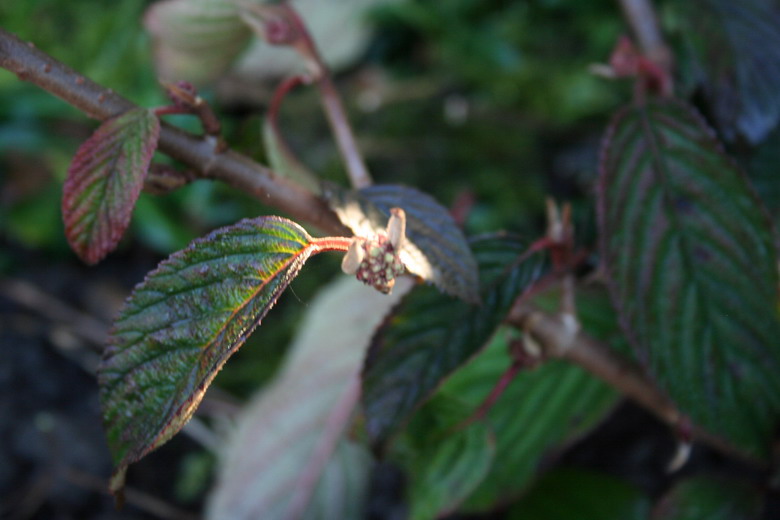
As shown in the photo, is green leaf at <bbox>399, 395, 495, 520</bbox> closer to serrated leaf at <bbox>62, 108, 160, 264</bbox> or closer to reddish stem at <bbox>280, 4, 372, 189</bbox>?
reddish stem at <bbox>280, 4, 372, 189</bbox>

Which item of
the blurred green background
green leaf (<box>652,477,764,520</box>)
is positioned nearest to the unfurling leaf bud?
green leaf (<box>652,477,764,520</box>)

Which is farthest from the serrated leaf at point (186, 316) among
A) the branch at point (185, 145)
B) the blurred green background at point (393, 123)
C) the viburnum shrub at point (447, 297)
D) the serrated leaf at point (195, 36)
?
the blurred green background at point (393, 123)

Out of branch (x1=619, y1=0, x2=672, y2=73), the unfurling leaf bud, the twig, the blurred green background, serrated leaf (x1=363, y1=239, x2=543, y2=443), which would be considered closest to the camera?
the unfurling leaf bud

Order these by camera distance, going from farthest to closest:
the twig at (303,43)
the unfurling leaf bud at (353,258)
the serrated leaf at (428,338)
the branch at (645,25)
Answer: the branch at (645,25) < the twig at (303,43) < the serrated leaf at (428,338) < the unfurling leaf bud at (353,258)

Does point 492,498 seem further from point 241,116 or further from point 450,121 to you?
point 241,116


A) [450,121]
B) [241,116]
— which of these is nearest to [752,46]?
[450,121]

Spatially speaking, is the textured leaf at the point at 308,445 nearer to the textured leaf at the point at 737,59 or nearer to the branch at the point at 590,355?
the branch at the point at 590,355
